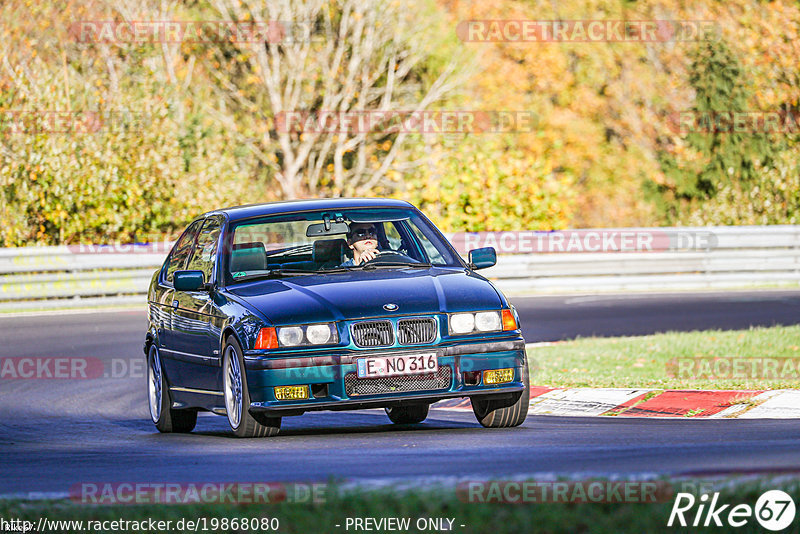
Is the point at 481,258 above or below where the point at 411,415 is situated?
above

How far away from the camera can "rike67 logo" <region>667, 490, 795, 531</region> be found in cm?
525

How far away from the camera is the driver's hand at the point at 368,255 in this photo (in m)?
9.87

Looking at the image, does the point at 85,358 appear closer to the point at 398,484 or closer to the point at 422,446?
the point at 422,446

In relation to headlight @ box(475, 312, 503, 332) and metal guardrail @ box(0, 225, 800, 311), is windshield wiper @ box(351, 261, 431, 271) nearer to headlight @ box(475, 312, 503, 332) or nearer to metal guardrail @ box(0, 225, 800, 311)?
headlight @ box(475, 312, 503, 332)

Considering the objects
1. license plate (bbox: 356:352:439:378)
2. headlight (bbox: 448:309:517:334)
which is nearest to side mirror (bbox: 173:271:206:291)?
license plate (bbox: 356:352:439:378)

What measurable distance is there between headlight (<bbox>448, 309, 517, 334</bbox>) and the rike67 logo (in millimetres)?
3203

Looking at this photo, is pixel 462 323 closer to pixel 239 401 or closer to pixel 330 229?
pixel 239 401

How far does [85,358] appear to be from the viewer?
1572 cm

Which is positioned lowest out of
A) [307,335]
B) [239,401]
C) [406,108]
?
[239,401]

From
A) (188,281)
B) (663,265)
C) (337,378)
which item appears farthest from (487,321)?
(663,265)

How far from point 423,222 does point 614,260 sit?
14.2 meters

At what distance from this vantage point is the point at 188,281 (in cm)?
970

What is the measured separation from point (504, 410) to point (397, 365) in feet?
3.77

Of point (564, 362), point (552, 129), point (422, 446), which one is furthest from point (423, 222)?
point (552, 129)
